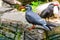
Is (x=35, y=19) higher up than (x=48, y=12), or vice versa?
(x=48, y=12)

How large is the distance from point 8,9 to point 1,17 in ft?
1.84

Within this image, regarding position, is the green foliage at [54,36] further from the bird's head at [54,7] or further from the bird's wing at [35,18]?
the bird's head at [54,7]

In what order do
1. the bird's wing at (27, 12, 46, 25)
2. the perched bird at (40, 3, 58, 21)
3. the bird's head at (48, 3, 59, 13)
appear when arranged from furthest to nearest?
the bird's head at (48, 3, 59, 13)
the perched bird at (40, 3, 58, 21)
the bird's wing at (27, 12, 46, 25)

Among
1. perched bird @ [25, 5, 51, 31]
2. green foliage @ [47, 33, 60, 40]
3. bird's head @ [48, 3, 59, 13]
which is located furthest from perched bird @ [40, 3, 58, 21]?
green foliage @ [47, 33, 60, 40]

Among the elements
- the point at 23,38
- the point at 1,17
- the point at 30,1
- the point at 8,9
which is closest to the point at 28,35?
the point at 23,38

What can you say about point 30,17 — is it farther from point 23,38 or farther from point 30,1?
point 30,1

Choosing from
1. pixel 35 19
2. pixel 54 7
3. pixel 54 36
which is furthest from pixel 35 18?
pixel 54 7

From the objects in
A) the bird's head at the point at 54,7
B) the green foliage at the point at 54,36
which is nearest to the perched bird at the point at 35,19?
the green foliage at the point at 54,36

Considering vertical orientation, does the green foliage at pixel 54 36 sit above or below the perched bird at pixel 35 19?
below

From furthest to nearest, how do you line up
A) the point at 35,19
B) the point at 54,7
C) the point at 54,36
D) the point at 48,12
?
1. the point at 54,7
2. the point at 48,12
3. the point at 35,19
4. the point at 54,36

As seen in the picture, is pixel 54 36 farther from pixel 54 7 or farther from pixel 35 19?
pixel 54 7

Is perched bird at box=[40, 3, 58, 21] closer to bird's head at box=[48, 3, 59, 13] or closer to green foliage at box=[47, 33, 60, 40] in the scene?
bird's head at box=[48, 3, 59, 13]

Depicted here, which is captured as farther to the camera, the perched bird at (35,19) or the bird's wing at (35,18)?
the bird's wing at (35,18)

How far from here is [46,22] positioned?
5.82m
